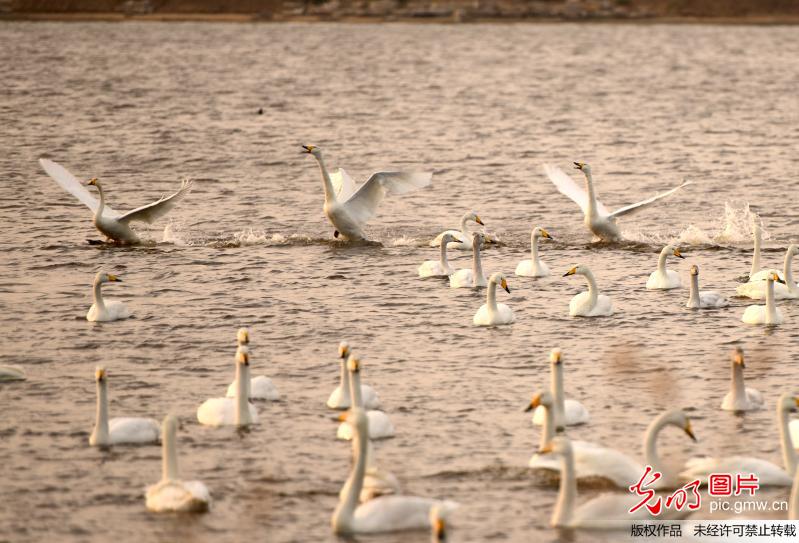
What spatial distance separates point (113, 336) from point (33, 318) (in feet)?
5.43

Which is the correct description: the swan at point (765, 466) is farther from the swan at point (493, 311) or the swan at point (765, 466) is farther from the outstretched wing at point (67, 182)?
the outstretched wing at point (67, 182)

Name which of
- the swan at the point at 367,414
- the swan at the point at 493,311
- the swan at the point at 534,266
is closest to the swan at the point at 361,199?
the swan at the point at 534,266

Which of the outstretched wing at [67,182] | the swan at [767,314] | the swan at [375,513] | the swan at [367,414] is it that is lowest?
the swan at [375,513]

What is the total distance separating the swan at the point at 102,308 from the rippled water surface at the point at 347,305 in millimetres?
206

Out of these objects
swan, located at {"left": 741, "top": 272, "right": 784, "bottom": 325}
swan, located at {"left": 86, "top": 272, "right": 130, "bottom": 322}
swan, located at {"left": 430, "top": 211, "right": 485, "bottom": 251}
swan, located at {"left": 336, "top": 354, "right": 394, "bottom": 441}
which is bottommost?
swan, located at {"left": 336, "top": 354, "right": 394, "bottom": 441}

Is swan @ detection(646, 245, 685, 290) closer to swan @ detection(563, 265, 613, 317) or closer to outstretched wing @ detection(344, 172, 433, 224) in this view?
swan @ detection(563, 265, 613, 317)

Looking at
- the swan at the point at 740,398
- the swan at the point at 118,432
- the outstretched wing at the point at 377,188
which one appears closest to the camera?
the swan at the point at 118,432

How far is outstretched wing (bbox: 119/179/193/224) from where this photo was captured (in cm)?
2812

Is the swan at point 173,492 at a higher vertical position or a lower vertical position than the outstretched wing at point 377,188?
lower

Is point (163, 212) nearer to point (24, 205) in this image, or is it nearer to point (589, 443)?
point (24, 205)

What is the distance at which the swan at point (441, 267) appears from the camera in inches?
1011

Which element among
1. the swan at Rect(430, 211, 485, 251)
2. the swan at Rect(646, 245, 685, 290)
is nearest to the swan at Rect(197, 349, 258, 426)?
the swan at Rect(646, 245, 685, 290)

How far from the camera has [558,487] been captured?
15.7 m

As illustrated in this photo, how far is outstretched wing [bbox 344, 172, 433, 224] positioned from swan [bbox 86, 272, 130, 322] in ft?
21.8
